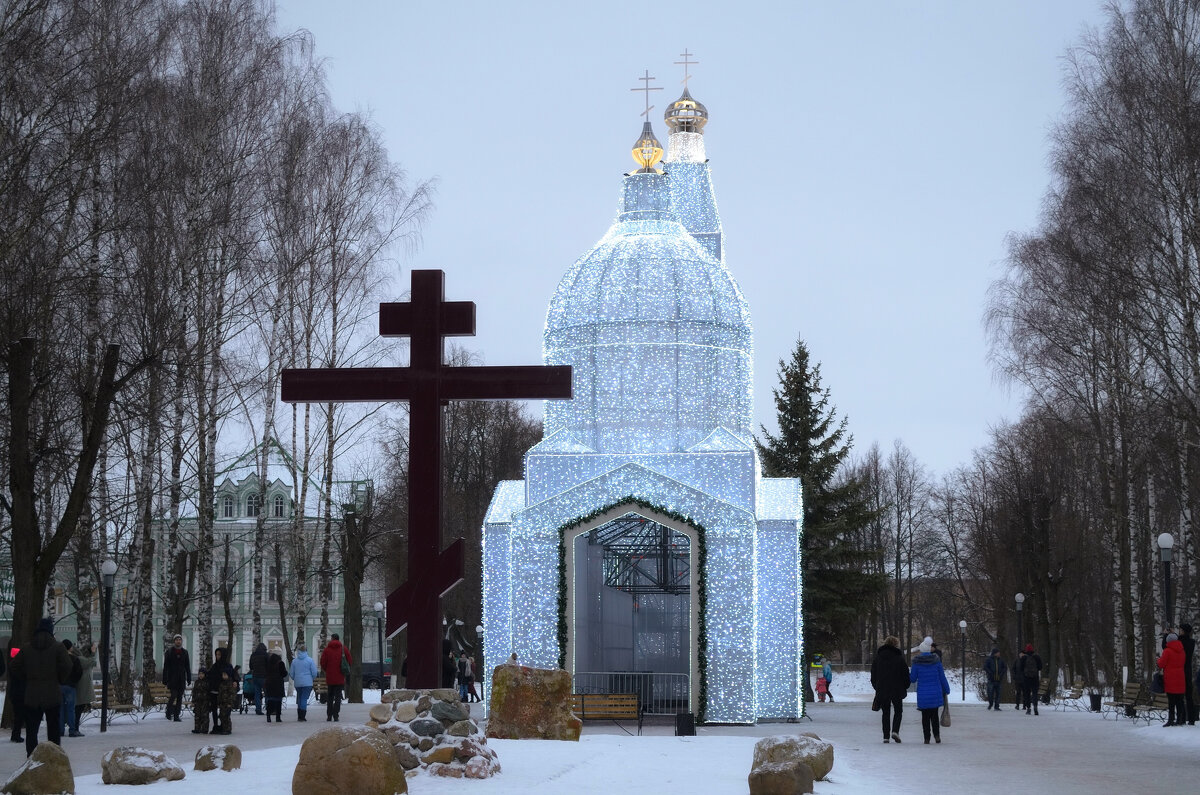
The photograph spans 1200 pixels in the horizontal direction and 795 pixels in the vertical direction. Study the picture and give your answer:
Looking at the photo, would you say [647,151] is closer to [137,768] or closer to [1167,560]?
[1167,560]

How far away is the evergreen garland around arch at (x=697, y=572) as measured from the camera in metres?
24.6

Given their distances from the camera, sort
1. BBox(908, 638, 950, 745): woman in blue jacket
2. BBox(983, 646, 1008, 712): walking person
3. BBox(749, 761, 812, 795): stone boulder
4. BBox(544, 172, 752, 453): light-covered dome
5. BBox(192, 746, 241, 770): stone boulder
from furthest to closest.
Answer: BBox(983, 646, 1008, 712): walking person < BBox(544, 172, 752, 453): light-covered dome < BBox(908, 638, 950, 745): woman in blue jacket < BBox(192, 746, 241, 770): stone boulder < BBox(749, 761, 812, 795): stone boulder

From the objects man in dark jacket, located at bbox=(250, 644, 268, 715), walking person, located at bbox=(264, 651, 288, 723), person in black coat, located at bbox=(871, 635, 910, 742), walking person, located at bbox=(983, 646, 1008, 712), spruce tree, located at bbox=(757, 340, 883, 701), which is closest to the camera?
person in black coat, located at bbox=(871, 635, 910, 742)

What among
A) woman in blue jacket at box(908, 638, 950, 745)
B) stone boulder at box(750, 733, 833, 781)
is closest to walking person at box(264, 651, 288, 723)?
woman in blue jacket at box(908, 638, 950, 745)

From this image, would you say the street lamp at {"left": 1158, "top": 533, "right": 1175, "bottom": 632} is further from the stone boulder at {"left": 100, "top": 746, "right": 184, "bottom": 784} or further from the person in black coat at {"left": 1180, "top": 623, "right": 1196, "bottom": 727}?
the stone boulder at {"left": 100, "top": 746, "right": 184, "bottom": 784}

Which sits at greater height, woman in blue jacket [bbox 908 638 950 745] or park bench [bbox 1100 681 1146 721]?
woman in blue jacket [bbox 908 638 950 745]

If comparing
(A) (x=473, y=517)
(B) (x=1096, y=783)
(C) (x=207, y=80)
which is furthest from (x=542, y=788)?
(A) (x=473, y=517)

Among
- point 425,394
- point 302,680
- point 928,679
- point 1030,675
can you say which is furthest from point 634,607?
point 425,394

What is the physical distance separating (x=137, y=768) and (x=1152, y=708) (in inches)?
709

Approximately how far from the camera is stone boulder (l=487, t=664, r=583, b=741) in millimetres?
17594

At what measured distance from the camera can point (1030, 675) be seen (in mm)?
28984

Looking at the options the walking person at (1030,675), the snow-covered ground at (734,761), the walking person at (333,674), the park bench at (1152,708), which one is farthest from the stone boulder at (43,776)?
the walking person at (1030,675)

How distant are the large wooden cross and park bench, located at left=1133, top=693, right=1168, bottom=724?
15.3m

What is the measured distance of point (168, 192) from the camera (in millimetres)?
24000
